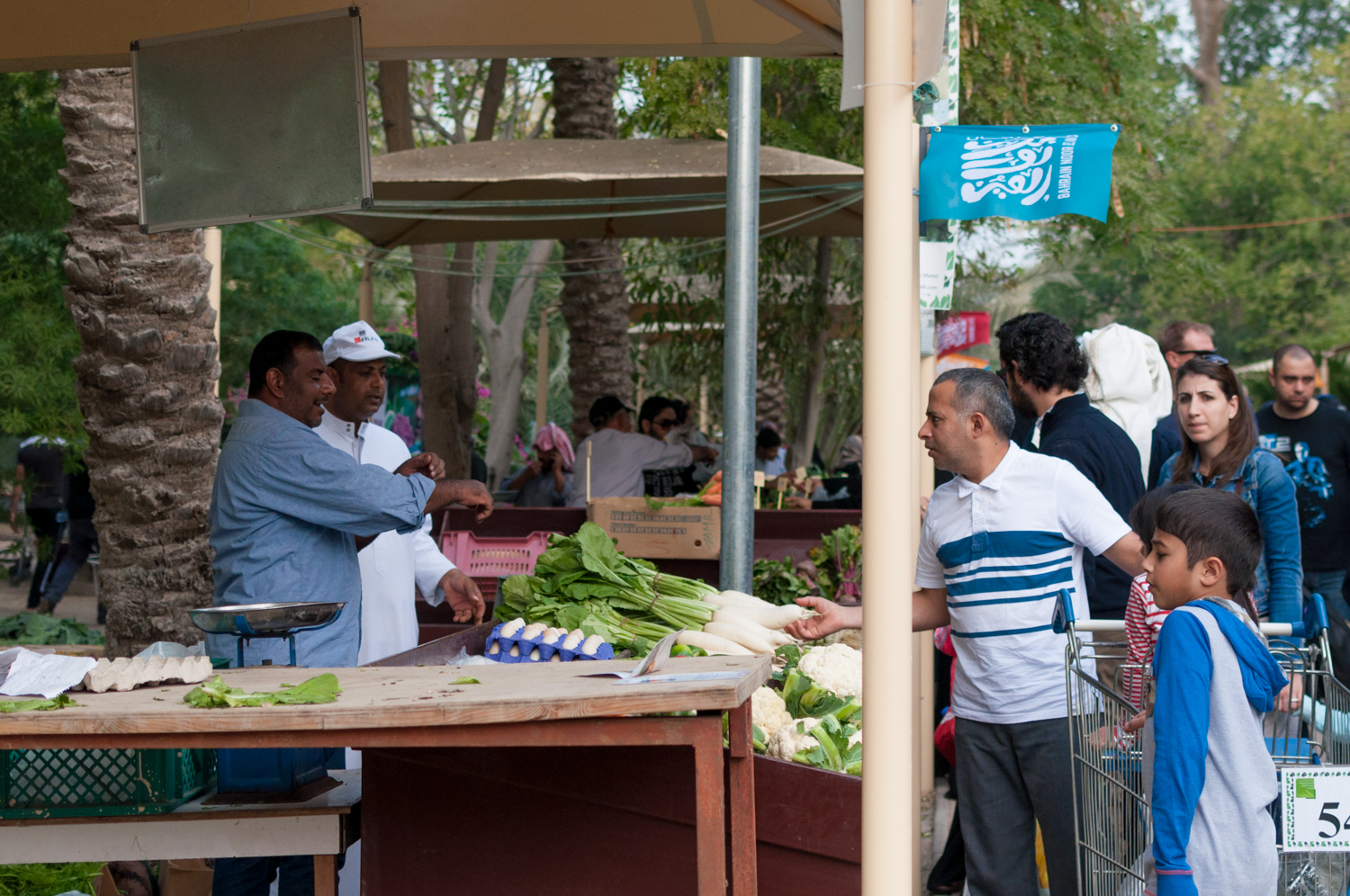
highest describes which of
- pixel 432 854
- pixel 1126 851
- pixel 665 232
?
pixel 665 232

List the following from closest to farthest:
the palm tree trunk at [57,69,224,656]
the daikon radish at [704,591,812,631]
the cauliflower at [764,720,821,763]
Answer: the cauliflower at [764,720,821,763] → the daikon radish at [704,591,812,631] → the palm tree trunk at [57,69,224,656]

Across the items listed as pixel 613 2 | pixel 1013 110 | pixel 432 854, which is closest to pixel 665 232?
pixel 1013 110

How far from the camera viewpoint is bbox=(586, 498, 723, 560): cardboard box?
6820mm

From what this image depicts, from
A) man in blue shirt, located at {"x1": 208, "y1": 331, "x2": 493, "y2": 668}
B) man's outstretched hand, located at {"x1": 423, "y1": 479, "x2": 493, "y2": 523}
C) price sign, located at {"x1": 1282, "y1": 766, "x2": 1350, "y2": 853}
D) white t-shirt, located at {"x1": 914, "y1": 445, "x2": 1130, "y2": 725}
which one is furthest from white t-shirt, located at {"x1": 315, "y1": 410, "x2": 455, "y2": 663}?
price sign, located at {"x1": 1282, "y1": 766, "x2": 1350, "y2": 853}

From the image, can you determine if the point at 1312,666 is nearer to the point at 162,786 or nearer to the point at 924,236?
the point at 924,236

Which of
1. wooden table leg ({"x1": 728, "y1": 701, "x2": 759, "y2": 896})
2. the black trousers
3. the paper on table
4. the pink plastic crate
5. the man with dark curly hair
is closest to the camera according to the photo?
the paper on table

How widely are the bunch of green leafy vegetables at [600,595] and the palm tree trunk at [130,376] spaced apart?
1822 millimetres

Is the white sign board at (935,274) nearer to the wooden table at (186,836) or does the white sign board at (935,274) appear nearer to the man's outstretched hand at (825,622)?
the man's outstretched hand at (825,622)

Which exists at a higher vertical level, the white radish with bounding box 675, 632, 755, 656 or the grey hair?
the grey hair

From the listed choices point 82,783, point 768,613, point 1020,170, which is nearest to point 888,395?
point 1020,170

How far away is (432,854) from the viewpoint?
12.4ft

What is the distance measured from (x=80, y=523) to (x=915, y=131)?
452 inches

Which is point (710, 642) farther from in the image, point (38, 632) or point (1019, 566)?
point (38, 632)

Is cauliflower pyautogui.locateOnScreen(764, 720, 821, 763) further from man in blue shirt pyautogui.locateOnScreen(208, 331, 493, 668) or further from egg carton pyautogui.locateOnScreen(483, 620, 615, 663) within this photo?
man in blue shirt pyautogui.locateOnScreen(208, 331, 493, 668)
